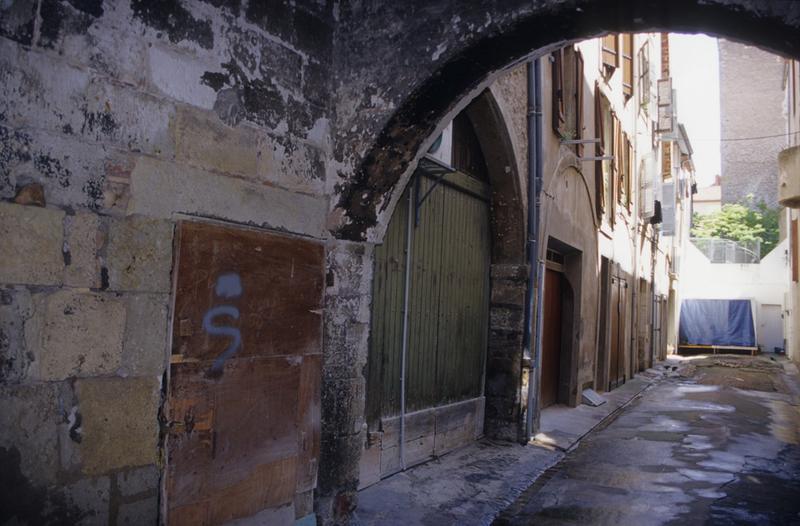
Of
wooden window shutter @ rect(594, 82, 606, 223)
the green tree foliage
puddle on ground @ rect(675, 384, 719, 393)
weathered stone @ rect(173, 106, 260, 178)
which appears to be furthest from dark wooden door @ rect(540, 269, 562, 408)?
the green tree foliage

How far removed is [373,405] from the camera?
5.24 m

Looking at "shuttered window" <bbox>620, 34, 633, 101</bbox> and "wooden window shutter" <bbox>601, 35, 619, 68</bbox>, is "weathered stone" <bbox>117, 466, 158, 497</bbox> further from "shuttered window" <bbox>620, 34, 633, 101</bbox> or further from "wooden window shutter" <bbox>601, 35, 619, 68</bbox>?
"shuttered window" <bbox>620, 34, 633, 101</bbox>

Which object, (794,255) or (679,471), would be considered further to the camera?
(794,255)

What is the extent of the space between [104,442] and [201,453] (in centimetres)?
51

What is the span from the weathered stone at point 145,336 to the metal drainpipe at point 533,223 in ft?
16.1

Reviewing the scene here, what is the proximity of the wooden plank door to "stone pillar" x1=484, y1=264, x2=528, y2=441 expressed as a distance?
3.77 metres

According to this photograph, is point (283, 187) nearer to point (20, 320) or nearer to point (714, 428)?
point (20, 320)

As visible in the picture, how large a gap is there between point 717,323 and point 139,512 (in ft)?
94.1

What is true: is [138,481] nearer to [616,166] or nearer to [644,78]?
[616,166]

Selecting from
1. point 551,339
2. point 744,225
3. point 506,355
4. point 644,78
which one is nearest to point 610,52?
point 551,339

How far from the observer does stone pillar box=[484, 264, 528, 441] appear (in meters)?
7.10

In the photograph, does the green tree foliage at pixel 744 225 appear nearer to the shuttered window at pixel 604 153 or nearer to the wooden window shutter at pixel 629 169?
the wooden window shutter at pixel 629 169

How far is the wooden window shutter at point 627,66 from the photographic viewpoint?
13.8m

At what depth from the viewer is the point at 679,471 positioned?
247 inches
